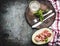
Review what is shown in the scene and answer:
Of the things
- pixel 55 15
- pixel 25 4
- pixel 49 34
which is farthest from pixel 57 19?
pixel 25 4

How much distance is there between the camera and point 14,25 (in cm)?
189

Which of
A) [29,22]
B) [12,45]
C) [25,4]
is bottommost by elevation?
[12,45]

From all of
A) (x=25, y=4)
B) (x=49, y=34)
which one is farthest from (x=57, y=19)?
(x=25, y=4)

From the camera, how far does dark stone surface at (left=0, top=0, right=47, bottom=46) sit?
1.84 m

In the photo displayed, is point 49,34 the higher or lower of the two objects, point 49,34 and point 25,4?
the lower

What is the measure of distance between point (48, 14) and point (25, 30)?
210 millimetres

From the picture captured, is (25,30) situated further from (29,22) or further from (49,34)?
(49,34)

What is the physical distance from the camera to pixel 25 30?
6.14 feet

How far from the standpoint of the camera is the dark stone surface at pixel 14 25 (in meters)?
1.84

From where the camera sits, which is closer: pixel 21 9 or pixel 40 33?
pixel 40 33

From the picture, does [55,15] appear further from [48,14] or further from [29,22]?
[29,22]

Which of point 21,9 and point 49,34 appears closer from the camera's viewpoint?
point 49,34

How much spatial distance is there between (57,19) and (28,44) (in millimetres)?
289

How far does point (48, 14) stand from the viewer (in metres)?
1.88
